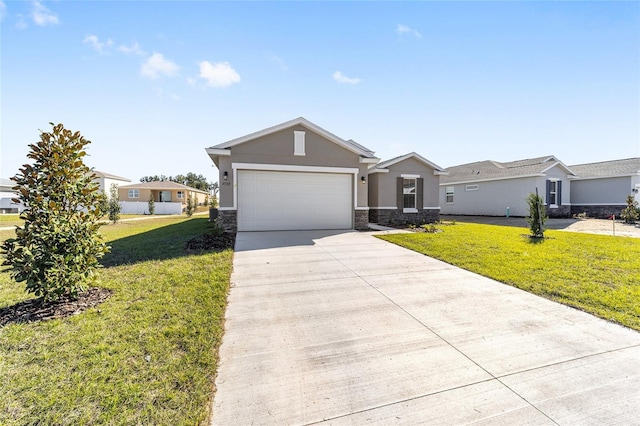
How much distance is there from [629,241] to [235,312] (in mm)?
12521

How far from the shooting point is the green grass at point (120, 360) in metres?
2.25

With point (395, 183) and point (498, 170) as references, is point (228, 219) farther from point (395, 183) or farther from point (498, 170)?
point (498, 170)

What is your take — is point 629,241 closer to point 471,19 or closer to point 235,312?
point 471,19

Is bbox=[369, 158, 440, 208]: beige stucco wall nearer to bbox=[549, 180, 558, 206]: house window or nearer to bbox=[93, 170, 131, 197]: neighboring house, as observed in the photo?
bbox=[549, 180, 558, 206]: house window

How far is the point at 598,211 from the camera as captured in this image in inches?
825

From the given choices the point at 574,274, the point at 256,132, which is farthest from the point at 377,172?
the point at 574,274

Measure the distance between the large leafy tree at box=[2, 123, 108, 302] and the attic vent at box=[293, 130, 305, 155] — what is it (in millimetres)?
8157

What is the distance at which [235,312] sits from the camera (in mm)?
4211

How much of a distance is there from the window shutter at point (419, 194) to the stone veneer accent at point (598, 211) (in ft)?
47.8

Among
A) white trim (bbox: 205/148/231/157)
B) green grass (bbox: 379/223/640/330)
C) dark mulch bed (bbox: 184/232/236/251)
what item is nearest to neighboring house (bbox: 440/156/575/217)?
green grass (bbox: 379/223/640/330)

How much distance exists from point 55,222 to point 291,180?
863 cm

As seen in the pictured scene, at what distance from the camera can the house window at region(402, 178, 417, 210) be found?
1648 cm

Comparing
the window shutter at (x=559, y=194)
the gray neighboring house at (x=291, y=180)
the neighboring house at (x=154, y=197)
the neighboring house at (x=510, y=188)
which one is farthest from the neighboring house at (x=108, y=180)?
the window shutter at (x=559, y=194)

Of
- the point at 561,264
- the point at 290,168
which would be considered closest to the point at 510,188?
the point at 561,264
